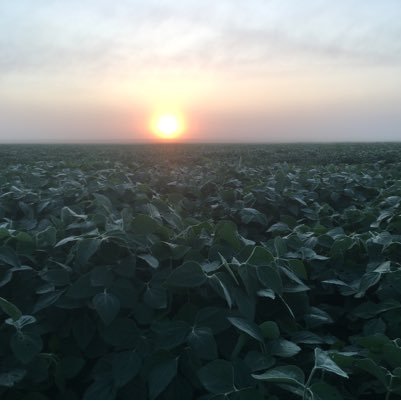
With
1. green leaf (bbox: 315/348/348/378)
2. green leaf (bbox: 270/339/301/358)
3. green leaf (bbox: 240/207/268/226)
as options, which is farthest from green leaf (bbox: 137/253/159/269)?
green leaf (bbox: 240/207/268/226)

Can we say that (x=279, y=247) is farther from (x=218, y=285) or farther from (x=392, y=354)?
(x=392, y=354)

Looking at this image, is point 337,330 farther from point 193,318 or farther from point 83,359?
point 83,359

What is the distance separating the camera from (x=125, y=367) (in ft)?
4.72

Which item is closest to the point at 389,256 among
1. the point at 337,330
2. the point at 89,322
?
the point at 337,330

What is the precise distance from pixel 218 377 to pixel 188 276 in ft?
1.24

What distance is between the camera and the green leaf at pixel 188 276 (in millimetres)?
1527

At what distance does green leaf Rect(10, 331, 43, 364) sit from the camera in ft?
4.75

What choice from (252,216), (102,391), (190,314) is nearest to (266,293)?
(190,314)

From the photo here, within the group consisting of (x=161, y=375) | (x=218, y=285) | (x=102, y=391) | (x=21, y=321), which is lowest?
(x=102, y=391)

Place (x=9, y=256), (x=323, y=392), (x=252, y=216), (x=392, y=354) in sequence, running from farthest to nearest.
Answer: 1. (x=252, y=216)
2. (x=9, y=256)
3. (x=392, y=354)
4. (x=323, y=392)

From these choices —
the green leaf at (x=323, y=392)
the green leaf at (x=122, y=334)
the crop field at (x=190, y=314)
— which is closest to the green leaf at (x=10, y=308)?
the crop field at (x=190, y=314)

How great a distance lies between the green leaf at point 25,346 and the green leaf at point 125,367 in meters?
0.26

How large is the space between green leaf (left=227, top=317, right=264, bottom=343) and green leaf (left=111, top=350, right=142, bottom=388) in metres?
0.34

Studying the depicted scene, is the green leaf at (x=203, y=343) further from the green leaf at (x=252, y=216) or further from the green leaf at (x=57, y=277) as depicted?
the green leaf at (x=252, y=216)
